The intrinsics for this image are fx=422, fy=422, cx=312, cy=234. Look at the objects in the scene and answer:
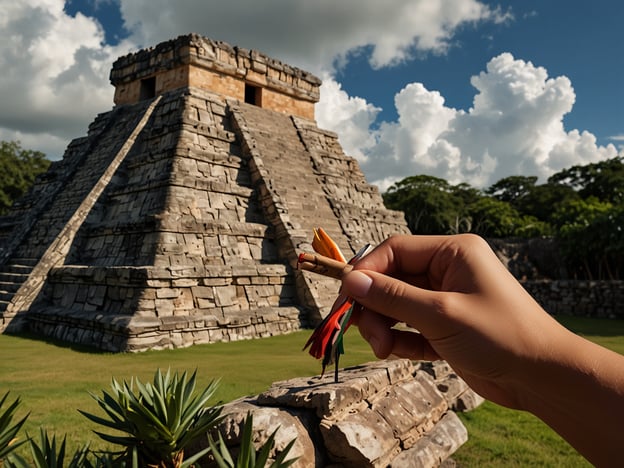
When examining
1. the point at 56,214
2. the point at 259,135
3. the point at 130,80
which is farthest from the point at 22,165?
the point at 259,135

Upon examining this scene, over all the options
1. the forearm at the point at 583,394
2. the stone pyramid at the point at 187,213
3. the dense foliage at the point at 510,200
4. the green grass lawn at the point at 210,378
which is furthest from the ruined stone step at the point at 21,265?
the dense foliage at the point at 510,200

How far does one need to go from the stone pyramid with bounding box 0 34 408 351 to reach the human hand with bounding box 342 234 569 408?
7.24 metres

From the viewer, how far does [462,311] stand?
147cm

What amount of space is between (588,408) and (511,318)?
1.08ft

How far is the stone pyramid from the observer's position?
29.9 ft

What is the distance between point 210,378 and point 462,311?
5238 millimetres

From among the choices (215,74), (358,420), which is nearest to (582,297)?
(215,74)

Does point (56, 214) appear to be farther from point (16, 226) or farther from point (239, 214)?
point (239, 214)

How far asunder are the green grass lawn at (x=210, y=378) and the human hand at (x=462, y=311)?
3.76ft

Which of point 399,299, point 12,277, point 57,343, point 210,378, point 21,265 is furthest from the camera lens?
point 21,265

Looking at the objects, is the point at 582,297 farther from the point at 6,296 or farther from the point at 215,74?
the point at 6,296

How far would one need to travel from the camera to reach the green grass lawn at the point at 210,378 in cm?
394

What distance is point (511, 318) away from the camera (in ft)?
4.64

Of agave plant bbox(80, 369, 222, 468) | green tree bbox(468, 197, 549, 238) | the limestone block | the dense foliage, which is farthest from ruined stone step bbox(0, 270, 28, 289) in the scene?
green tree bbox(468, 197, 549, 238)
